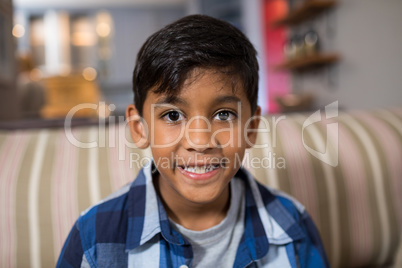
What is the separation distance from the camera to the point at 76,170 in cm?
88

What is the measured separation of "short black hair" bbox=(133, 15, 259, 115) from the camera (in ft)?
1.90

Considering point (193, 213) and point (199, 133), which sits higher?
point (199, 133)

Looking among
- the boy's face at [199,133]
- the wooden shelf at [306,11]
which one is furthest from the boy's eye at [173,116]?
the wooden shelf at [306,11]

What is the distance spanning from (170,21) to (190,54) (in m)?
0.12

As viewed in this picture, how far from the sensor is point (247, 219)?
72 cm

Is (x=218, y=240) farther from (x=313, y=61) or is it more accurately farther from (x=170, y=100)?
(x=313, y=61)

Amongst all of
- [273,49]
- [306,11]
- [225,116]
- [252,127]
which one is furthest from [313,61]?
[225,116]

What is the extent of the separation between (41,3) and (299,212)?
720 centimetres

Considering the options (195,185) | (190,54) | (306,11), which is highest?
(306,11)

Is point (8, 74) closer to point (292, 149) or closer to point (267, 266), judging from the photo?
point (292, 149)

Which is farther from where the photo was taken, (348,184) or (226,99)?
(348,184)

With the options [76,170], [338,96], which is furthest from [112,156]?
[338,96]

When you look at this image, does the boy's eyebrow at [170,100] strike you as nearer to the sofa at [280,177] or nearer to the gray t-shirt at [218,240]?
the gray t-shirt at [218,240]

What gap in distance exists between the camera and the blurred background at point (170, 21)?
2.14m
